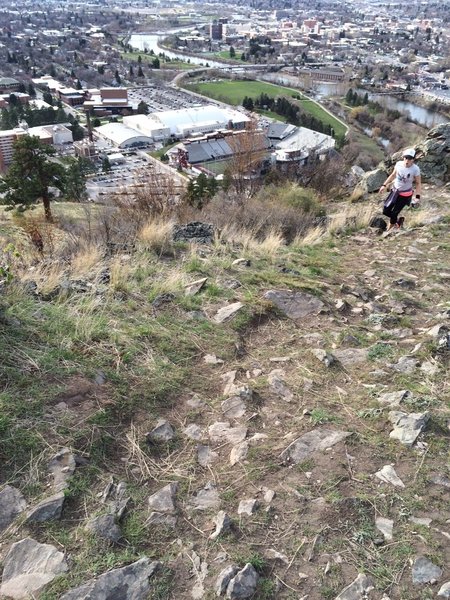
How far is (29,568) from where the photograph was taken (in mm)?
1832

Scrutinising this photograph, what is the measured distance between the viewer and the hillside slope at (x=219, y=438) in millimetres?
1910

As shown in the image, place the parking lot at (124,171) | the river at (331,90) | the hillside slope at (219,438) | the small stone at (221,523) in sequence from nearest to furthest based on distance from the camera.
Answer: the hillside slope at (219,438) < the small stone at (221,523) < the parking lot at (124,171) < the river at (331,90)

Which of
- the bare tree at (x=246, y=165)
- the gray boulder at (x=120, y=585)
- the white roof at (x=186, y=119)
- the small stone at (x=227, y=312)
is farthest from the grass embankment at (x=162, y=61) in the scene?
the gray boulder at (x=120, y=585)

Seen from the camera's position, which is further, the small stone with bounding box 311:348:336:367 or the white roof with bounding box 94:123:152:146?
the white roof with bounding box 94:123:152:146

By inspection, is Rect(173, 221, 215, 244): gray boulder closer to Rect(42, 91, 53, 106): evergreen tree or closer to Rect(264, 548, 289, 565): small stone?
Rect(264, 548, 289, 565): small stone

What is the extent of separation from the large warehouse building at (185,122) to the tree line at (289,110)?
3.96 metres

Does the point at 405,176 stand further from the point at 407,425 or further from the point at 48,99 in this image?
the point at 48,99

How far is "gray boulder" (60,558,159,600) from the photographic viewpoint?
5.82 feet

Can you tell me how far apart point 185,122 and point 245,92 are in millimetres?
15660

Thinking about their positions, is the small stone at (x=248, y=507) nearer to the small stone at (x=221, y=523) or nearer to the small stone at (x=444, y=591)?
the small stone at (x=221, y=523)

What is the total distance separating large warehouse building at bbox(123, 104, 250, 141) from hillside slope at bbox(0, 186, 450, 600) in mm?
38673

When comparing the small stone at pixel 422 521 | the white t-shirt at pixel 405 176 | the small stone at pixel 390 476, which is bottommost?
the small stone at pixel 390 476

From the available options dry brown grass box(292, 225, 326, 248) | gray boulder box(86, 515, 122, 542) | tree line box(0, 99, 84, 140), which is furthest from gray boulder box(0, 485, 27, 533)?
tree line box(0, 99, 84, 140)

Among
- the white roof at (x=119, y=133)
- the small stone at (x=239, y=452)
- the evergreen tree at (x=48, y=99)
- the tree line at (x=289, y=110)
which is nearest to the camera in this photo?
the small stone at (x=239, y=452)
